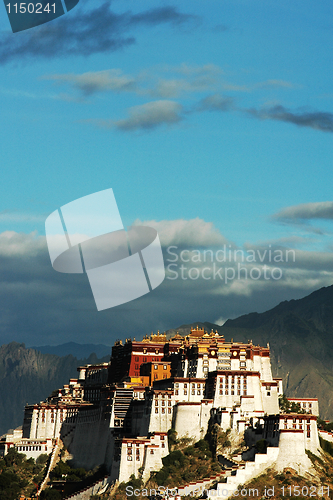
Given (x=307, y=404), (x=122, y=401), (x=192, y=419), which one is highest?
(x=307, y=404)

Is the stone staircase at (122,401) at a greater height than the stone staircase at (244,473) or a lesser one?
greater

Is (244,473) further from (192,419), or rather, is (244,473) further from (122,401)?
(122,401)

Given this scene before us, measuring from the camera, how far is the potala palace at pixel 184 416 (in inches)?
6324

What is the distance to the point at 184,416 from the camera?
175 m

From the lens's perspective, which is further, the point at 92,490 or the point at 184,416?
the point at 184,416

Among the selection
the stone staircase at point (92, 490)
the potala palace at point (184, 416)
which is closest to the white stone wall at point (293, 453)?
the potala palace at point (184, 416)

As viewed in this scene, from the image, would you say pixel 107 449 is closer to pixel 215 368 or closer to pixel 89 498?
pixel 89 498

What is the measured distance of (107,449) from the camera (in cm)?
18100

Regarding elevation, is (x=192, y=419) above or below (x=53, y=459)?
above

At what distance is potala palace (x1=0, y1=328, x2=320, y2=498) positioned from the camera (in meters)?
161

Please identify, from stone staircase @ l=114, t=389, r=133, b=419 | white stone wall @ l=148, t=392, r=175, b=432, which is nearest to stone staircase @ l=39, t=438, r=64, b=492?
stone staircase @ l=114, t=389, r=133, b=419

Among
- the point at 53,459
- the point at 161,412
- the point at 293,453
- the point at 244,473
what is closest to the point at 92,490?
the point at 161,412

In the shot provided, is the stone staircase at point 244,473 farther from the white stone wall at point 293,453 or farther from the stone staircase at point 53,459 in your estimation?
the stone staircase at point 53,459

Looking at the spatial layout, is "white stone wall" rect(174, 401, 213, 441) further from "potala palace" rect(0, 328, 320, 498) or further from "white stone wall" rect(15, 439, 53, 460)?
"white stone wall" rect(15, 439, 53, 460)
